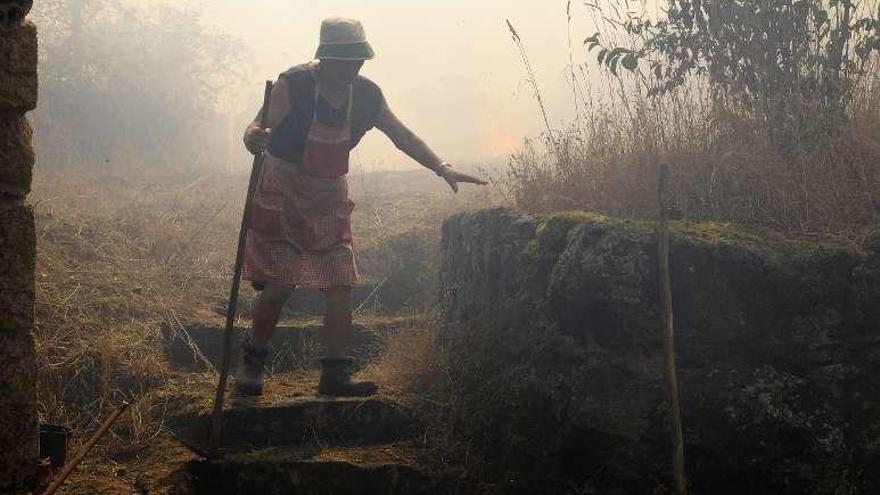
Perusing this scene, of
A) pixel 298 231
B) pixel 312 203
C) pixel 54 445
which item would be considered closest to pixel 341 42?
pixel 312 203

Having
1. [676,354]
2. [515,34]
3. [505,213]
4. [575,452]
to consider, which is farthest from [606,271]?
[515,34]

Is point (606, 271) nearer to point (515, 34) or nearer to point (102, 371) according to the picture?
point (515, 34)

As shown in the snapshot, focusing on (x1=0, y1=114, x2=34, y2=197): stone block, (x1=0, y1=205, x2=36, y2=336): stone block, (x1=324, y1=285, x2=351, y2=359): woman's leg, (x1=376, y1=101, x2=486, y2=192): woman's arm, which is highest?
(x1=376, y1=101, x2=486, y2=192): woman's arm

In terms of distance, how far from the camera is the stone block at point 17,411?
8.12 ft

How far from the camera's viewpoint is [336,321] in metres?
4.55

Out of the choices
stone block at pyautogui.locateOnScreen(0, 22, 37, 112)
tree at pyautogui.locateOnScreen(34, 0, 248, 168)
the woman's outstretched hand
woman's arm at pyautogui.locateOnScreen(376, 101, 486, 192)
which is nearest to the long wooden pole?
woman's arm at pyautogui.locateOnScreen(376, 101, 486, 192)

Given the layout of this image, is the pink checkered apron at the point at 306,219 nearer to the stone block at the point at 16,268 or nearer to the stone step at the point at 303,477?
the stone step at the point at 303,477

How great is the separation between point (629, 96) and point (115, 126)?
10.3 m

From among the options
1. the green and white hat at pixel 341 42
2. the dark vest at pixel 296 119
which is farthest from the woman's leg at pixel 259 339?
the green and white hat at pixel 341 42

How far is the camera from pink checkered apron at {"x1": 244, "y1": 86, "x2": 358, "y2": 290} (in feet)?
14.4

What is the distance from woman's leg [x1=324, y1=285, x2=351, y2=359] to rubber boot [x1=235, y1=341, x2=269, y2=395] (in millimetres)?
371

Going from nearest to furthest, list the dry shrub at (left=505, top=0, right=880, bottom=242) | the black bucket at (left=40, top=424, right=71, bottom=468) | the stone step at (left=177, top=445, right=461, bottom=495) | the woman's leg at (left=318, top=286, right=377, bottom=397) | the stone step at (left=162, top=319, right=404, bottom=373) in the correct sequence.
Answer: the black bucket at (left=40, top=424, right=71, bottom=468) < the dry shrub at (left=505, top=0, right=880, bottom=242) < the stone step at (left=177, top=445, right=461, bottom=495) < the woman's leg at (left=318, top=286, right=377, bottom=397) < the stone step at (left=162, top=319, right=404, bottom=373)

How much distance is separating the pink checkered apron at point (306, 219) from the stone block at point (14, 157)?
1844 millimetres

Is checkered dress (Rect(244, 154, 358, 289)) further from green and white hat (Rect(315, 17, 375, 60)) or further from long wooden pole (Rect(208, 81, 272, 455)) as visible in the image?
green and white hat (Rect(315, 17, 375, 60))
